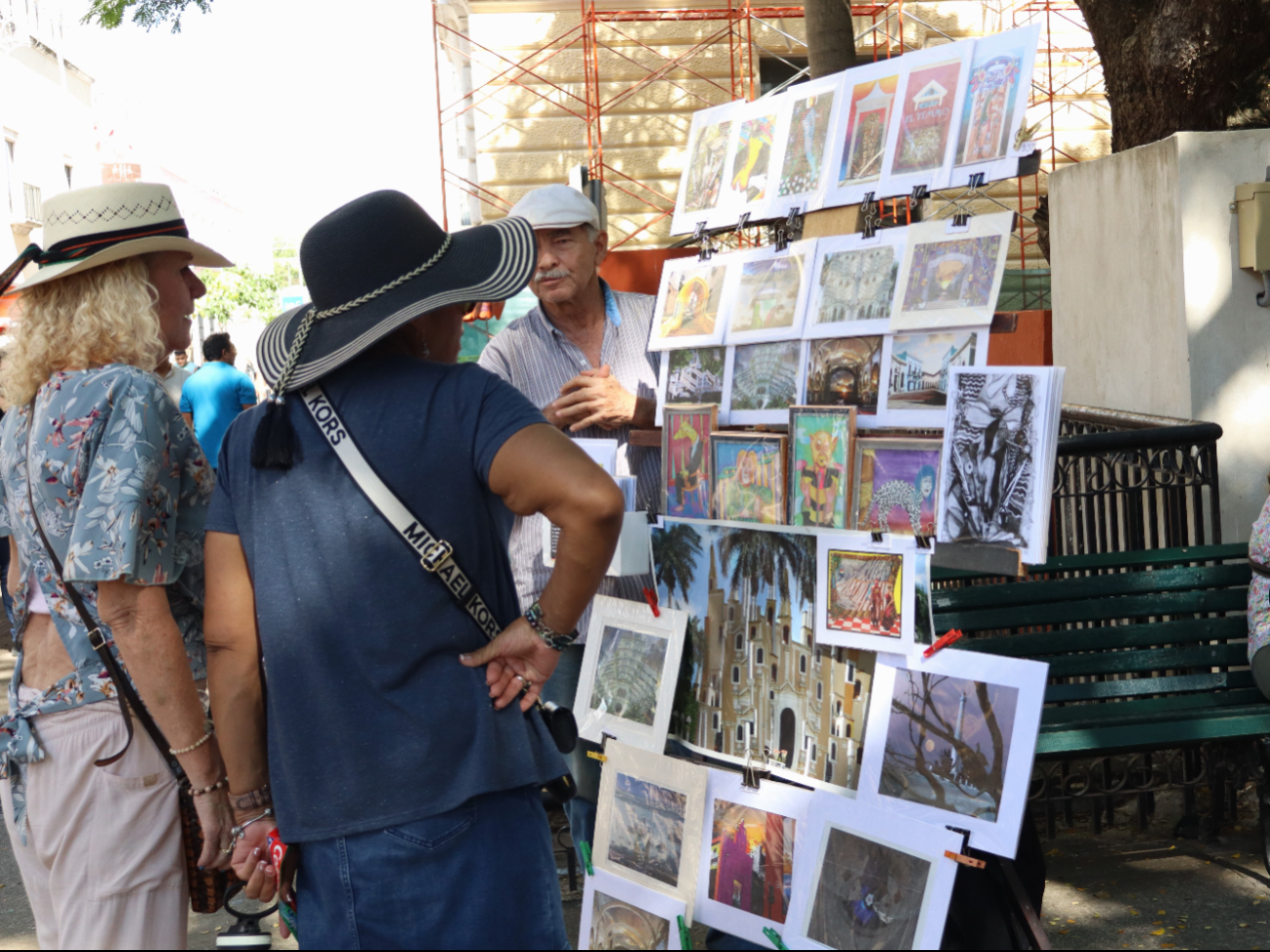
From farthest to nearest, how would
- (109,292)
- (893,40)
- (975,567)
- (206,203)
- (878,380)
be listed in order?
1. (206,203)
2. (893,40)
3. (878,380)
4. (975,567)
5. (109,292)

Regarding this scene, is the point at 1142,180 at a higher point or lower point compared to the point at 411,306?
higher

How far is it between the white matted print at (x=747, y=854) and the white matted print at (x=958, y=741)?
22 cm

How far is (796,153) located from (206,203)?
160 ft

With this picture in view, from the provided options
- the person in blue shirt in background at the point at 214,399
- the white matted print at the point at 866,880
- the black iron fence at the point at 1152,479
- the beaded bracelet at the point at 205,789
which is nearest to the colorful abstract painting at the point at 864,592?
the white matted print at the point at 866,880

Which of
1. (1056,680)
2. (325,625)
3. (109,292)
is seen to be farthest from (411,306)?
(1056,680)

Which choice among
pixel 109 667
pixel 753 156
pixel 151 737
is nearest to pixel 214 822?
pixel 151 737

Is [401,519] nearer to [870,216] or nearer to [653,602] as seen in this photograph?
[653,602]

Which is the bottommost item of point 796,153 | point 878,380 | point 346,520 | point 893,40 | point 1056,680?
point 1056,680

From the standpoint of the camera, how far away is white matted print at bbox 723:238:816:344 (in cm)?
277

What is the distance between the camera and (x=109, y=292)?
220 cm

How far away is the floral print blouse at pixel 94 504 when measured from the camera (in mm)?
2010

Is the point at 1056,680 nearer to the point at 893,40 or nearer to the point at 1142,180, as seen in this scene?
the point at 1142,180

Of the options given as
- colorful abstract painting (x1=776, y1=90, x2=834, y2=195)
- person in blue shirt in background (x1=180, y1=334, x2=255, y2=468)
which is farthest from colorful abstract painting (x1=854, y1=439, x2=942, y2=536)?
person in blue shirt in background (x1=180, y1=334, x2=255, y2=468)

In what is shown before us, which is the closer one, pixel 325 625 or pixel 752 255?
pixel 325 625
